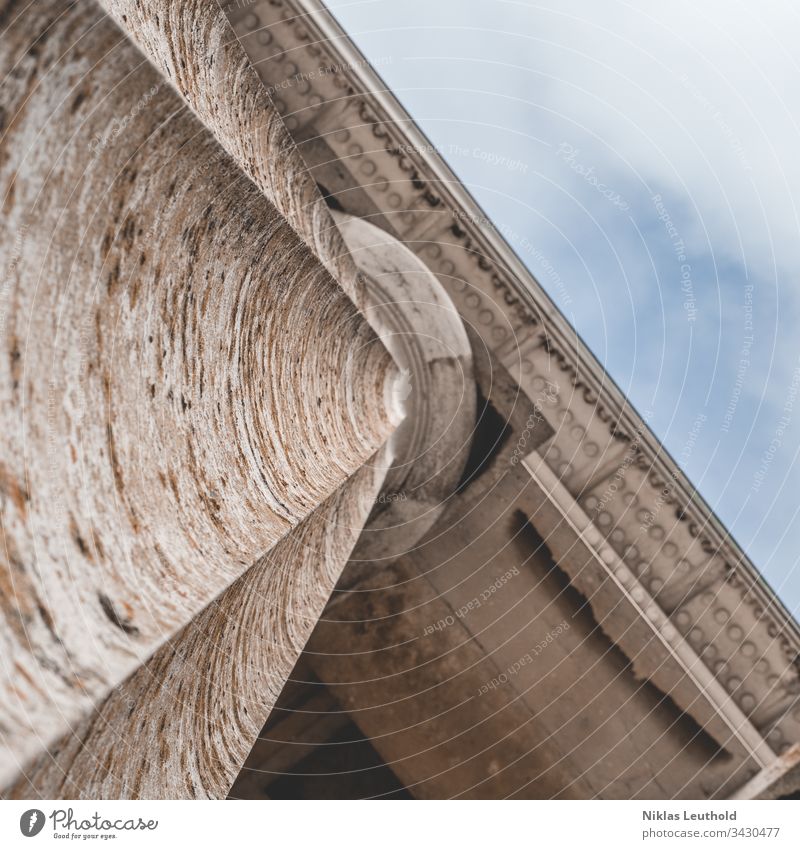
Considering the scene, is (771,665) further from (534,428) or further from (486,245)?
(486,245)

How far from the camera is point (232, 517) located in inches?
102

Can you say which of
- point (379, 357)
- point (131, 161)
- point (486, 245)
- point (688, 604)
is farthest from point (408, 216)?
point (131, 161)

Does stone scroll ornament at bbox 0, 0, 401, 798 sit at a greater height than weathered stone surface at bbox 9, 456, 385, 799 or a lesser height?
greater

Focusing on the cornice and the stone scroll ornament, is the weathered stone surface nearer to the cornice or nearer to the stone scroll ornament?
the stone scroll ornament

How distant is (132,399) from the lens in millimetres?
1864

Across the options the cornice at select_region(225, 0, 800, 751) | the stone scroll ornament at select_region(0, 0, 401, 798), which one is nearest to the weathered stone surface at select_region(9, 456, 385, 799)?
the stone scroll ornament at select_region(0, 0, 401, 798)

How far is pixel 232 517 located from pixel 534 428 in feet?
19.6
